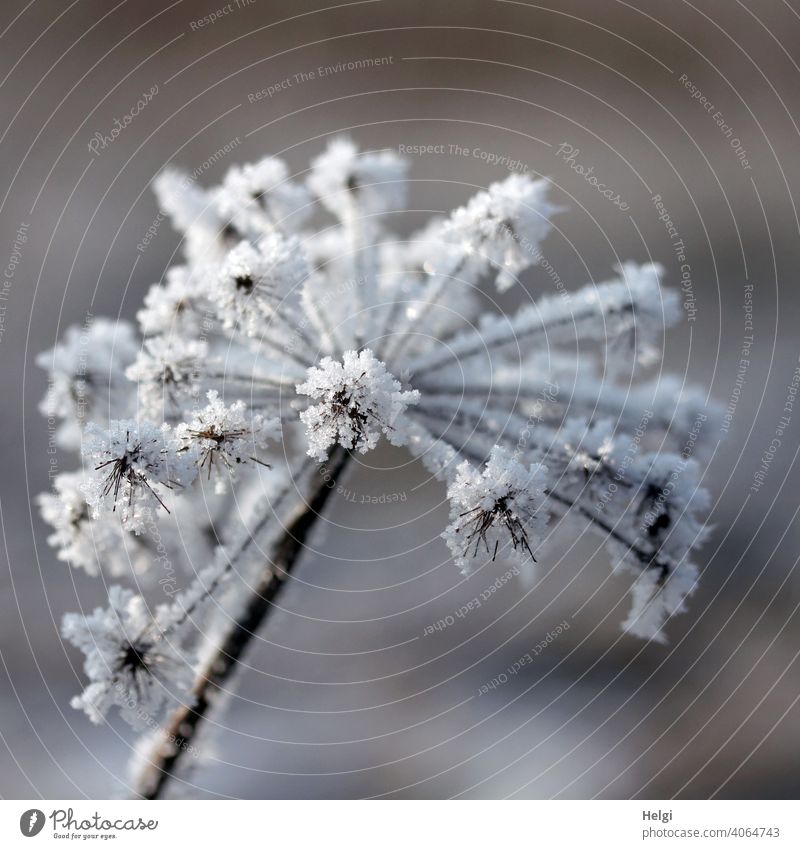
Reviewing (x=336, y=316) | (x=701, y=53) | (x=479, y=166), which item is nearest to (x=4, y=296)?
(x=336, y=316)

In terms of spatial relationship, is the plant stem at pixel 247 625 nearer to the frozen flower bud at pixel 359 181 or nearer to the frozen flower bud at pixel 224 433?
the frozen flower bud at pixel 224 433

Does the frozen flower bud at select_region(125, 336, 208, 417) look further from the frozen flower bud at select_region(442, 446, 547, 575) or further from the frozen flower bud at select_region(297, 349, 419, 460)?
the frozen flower bud at select_region(442, 446, 547, 575)

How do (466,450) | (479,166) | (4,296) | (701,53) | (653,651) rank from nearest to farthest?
(466,450) → (4,296) → (701,53) → (479,166) → (653,651)

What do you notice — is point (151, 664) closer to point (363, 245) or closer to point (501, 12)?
point (363, 245)

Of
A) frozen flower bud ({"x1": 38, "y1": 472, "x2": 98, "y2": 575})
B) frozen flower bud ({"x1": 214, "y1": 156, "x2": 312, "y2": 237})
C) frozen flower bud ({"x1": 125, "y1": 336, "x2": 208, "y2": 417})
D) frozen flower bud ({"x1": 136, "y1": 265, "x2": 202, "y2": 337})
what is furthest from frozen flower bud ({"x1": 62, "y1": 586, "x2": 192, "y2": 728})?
frozen flower bud ({"x1": 214, "y1": 156, "x2": 312, "y2": 237})

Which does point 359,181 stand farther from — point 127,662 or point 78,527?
point 127,662

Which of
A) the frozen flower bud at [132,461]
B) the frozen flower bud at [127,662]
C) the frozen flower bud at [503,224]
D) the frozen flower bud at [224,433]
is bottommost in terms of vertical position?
A: the frozen flower bud at [127,662]

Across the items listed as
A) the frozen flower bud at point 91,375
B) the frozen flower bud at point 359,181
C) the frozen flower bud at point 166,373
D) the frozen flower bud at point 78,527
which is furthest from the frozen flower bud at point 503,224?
the frozen flower bud at point 78,527
